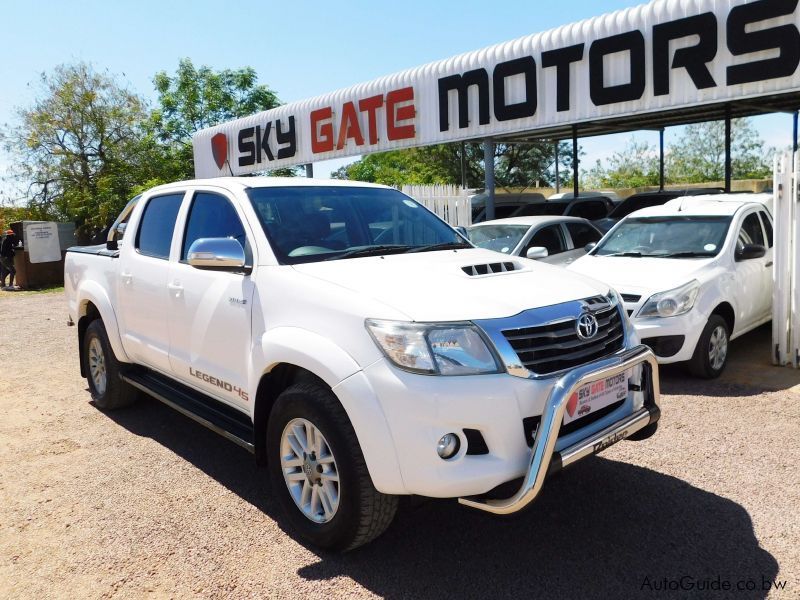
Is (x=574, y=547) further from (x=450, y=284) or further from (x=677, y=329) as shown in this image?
(x=677, y=329)

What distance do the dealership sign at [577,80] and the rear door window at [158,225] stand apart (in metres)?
8.99

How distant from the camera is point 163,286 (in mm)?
4480

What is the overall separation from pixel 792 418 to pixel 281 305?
404 centimetres

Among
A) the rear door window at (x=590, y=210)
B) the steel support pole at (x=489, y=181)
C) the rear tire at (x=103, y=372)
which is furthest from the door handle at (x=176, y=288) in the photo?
the rear door window at (x=590, y=210)

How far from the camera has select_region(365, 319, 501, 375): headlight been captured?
→ 281cm

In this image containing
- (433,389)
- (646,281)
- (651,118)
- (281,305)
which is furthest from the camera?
(651,118)

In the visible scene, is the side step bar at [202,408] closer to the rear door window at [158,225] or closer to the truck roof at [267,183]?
the rear door window at [158,225]

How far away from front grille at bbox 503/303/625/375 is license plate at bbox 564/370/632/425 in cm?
12

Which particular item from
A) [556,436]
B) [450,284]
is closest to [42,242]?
[450,284]

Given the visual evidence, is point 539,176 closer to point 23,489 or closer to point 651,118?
point 651,118

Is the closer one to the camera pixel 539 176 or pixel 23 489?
pixel 23 489

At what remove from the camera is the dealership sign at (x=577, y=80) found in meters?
10.0

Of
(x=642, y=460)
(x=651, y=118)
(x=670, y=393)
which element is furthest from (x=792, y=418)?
(x=651, y=118)

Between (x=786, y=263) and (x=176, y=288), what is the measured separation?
226 inches
